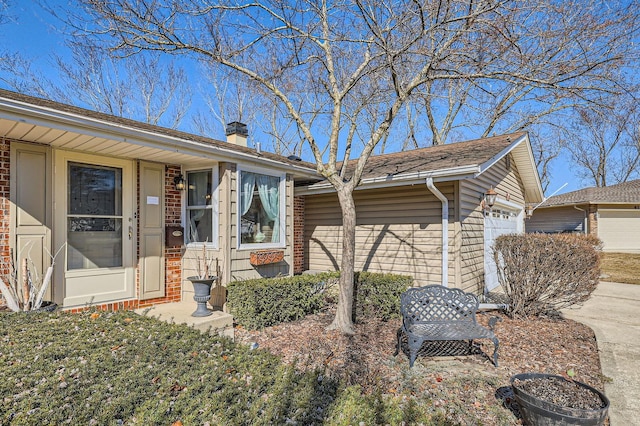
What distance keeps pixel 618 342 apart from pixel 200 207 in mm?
6477

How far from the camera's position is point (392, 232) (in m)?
7.41

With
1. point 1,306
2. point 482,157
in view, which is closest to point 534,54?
point 482,157

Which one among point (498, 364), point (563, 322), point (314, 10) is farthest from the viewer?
point (563, 322)

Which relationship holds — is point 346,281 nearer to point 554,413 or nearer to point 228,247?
point 228,247

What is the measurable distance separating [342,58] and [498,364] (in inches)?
221

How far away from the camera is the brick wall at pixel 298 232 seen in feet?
28.6

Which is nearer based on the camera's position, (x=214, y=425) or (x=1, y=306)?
Answer: (x=214, y=425)

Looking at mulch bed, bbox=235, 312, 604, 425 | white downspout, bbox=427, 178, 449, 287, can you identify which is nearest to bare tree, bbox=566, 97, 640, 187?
white downspout, bbox=427, 178, 449, 287

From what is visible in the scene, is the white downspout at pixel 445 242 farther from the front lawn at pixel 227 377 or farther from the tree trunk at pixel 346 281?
the tree trunk at pixel 346 281

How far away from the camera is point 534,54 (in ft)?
15.9

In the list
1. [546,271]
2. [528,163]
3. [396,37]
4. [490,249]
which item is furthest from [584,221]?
[396,37]

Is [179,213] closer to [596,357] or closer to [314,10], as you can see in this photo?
[314,10]

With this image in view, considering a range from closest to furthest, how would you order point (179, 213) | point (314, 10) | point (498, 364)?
point (498, 364) < point (314, 10) < point (179, 213)

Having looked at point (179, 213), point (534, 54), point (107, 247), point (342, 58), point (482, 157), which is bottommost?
point (107, 247)
